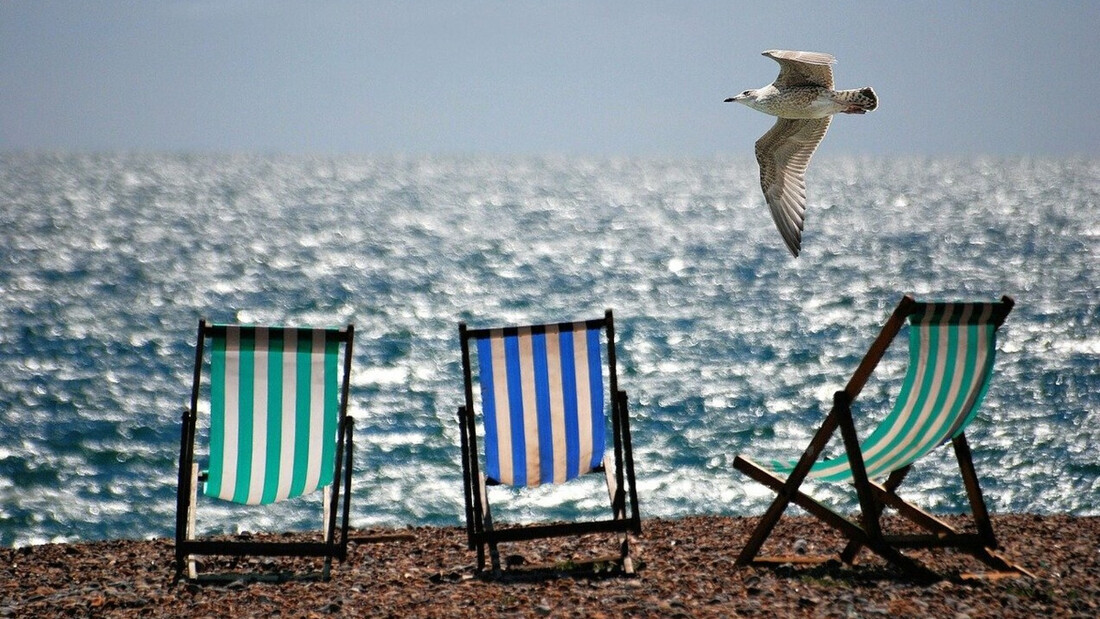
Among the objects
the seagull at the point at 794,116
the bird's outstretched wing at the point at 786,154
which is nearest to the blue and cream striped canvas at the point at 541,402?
the seagull at the point at 794,116

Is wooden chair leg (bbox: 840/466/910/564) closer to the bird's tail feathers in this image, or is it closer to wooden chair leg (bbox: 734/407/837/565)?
wooden chair leg (bbox: 734/407/837/565)

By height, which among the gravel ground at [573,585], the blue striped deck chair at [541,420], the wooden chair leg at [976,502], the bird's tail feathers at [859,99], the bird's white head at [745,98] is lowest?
the gravel ground at [573,585]

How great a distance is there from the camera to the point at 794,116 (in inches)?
252

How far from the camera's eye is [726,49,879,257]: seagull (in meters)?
5.99

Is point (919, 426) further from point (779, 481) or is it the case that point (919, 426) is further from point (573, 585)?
point (573, 585)

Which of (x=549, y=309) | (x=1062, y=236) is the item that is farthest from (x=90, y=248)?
(x=1062, y=236)

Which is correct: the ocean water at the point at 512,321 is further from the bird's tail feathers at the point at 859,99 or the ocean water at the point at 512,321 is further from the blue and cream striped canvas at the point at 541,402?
the blue and cream striped canvas at the point at 541,402

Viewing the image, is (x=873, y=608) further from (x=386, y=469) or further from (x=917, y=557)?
(x=386, y=469)

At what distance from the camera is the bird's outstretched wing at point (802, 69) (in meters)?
5.81

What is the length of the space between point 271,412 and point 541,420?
1083mm

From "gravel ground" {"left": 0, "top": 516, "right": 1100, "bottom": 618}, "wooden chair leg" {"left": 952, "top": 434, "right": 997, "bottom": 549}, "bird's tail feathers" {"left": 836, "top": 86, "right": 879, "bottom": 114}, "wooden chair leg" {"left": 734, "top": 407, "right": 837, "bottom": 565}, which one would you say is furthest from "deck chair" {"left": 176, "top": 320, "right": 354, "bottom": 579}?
"bird's tail feathers" {"left": 836, "top": 86, "right": 879, "bottom": 114}

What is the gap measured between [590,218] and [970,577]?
49.5m

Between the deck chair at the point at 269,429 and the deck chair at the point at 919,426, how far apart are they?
1.65 meters

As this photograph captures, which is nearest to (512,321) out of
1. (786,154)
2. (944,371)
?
(786,154)
